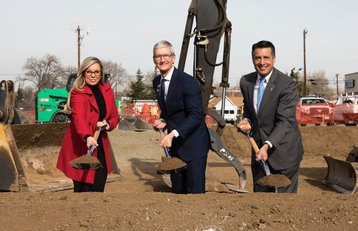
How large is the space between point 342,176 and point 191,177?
5634 mm

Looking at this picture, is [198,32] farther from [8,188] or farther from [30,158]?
[8,188]

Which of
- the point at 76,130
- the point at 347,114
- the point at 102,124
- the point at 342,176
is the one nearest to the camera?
the point at 76,130

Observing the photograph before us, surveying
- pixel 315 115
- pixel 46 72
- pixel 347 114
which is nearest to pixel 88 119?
pixel 347 114

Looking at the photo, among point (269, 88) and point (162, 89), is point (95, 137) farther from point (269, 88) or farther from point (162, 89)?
point (269, 88)

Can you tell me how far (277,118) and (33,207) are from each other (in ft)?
6.82

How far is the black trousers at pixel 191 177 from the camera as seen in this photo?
473cm

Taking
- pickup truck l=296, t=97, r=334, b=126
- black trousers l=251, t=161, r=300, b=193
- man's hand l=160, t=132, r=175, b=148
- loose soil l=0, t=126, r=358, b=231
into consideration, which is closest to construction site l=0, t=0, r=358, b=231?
loose soil l=0, t=126, r=358, b=231

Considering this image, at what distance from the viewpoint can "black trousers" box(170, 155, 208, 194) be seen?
473 centimetres

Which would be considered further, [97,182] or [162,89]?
[97,182]

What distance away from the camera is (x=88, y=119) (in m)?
4.89

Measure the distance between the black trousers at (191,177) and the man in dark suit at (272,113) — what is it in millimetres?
484

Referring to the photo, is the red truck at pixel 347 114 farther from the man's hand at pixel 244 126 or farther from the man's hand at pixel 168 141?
the man's hand at pixel 168 141

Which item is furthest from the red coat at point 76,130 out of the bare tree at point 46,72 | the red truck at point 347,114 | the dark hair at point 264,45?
the bare tree at point 46,72

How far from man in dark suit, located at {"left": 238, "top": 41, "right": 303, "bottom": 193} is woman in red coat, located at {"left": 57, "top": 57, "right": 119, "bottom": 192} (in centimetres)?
129
